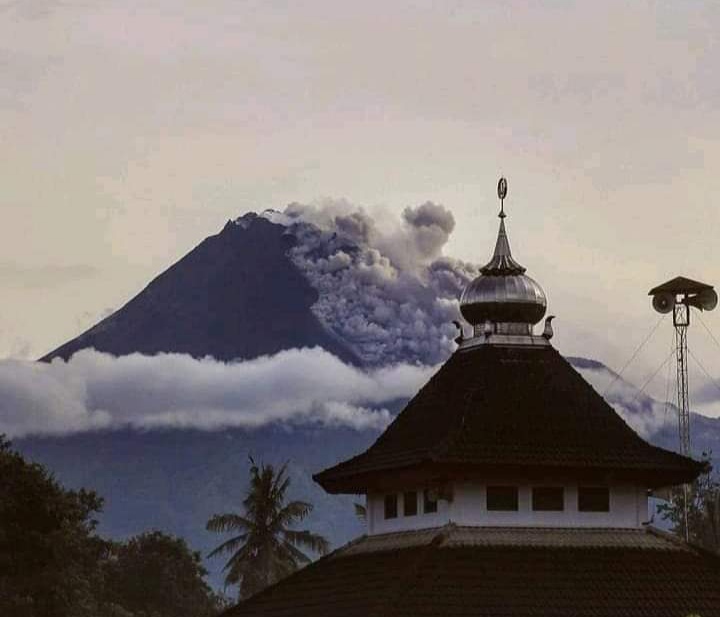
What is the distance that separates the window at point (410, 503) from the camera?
72.4 meters

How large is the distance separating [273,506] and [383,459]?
178ft

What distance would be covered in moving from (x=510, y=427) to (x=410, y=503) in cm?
427

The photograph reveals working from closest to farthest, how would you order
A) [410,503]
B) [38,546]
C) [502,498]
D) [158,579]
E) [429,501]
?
[502,498] → [429,501] → [410,503] → [38,546] → [158,579]

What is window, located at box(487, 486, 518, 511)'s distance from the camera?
6994cm

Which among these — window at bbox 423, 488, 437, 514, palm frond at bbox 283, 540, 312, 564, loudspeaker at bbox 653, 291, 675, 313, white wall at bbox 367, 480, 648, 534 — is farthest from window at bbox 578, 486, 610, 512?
palm frond at bbox 283, 540, 312, 564

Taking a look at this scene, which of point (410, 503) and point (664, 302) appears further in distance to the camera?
point (664, 302)

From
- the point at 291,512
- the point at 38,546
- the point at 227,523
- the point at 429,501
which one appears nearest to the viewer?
the point at 429,501

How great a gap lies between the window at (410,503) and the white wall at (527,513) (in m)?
0.17

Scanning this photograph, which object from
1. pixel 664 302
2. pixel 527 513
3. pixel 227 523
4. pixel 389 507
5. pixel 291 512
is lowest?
pixel 527 513

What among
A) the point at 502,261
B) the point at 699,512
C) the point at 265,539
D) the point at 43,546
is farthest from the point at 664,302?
the point at 699,512

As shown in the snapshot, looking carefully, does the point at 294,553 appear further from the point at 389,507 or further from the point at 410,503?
the point at 410,503

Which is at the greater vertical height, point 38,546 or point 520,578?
point 38,546

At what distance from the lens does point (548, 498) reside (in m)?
70.4

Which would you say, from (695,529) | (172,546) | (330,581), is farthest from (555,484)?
(172,546)
